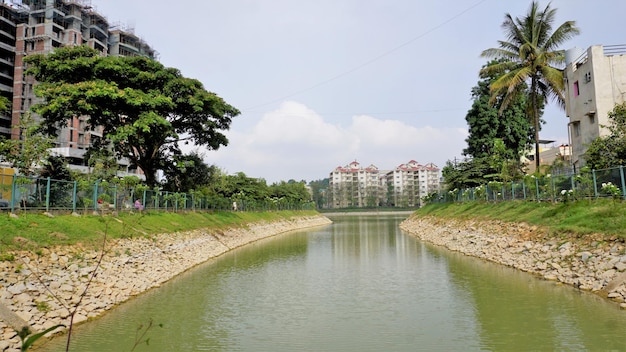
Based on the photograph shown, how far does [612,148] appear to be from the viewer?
70.9ft

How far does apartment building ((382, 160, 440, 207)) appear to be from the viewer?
465 ft

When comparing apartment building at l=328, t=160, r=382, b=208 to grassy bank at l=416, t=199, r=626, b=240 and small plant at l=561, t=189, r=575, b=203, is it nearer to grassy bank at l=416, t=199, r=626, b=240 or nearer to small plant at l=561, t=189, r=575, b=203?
grassy bank at l=416, t=199, r=626, b=240

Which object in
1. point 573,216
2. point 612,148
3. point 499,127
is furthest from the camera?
point 499,127

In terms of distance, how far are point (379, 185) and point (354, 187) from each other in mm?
13731

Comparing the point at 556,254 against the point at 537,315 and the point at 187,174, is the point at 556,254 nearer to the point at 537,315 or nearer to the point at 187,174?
the point at 537,315

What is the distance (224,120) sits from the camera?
33.8 meters

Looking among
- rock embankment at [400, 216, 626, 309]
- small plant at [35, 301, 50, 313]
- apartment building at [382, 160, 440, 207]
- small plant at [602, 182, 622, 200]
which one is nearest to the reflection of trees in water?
rock embankment at [400, 216, 626, 309]

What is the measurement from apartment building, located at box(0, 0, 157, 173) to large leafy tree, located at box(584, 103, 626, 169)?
6345 cm

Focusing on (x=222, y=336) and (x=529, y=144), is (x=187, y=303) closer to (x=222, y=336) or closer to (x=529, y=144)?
(x=222, y=336)

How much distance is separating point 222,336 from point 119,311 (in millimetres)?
4194

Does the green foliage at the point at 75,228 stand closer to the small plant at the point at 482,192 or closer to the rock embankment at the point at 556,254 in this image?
the rock embankment at the point at 556,254

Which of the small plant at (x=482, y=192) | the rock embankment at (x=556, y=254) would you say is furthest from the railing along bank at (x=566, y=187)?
the rock embankment at (x=556, y=254)

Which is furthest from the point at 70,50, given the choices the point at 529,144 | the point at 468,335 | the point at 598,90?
the point at 529,144

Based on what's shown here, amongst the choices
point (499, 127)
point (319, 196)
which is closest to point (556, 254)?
point (499, 127)
